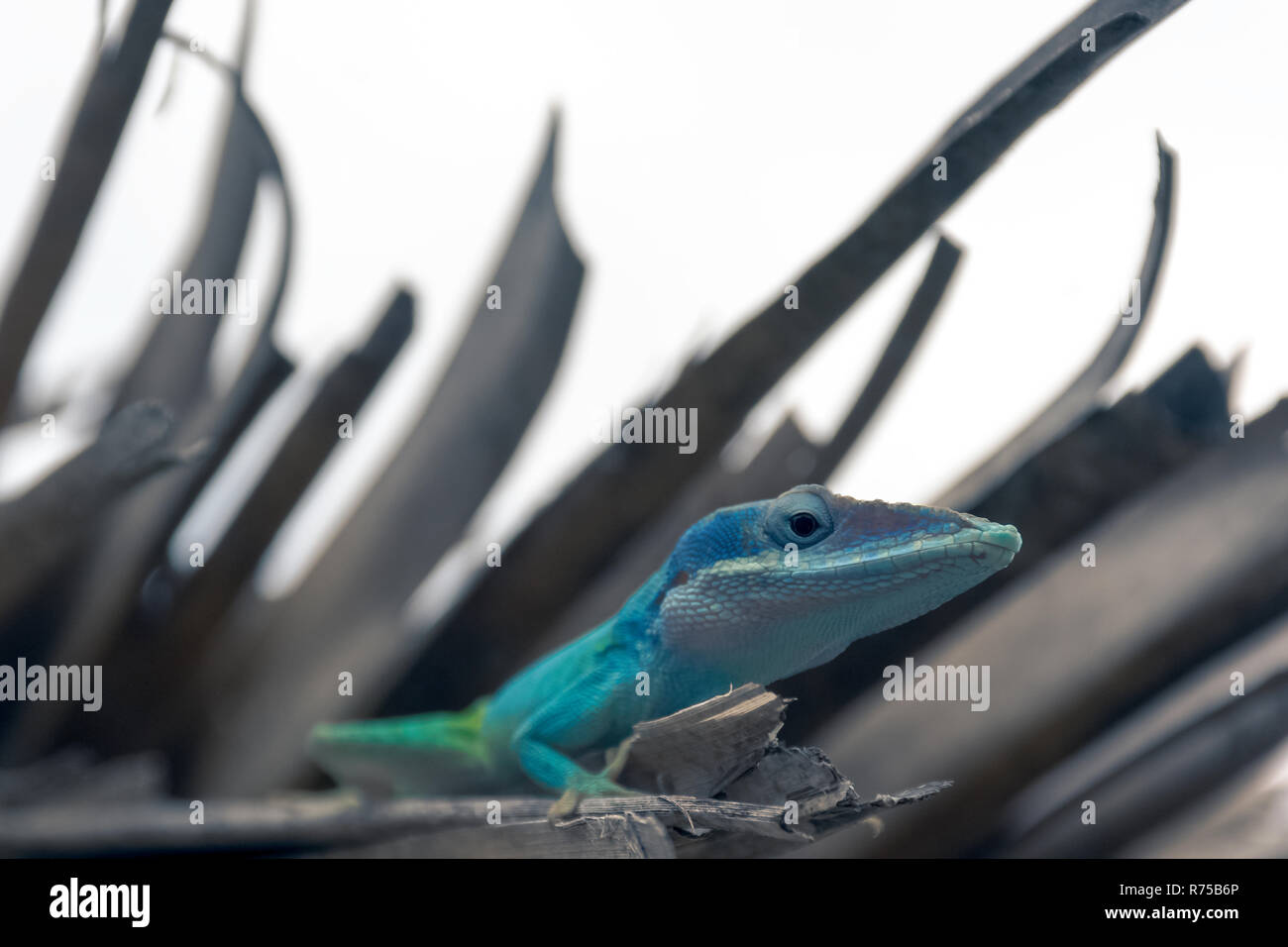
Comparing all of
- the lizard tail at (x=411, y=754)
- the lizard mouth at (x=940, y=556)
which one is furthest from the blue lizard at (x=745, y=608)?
the lizard tail at (x=411, y=754)

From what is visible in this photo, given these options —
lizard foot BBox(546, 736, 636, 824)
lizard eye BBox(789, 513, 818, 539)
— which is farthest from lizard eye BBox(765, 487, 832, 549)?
lizard foot BBox(546, 736, 636, 824)

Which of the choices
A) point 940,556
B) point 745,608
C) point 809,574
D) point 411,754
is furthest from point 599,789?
point 411,754

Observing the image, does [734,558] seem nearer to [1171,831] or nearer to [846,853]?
[846,853]

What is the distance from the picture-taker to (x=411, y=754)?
2.27m

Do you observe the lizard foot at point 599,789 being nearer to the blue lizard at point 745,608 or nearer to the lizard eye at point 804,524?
the blue lizard at point 745,608

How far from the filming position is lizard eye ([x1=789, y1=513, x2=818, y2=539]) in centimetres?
131

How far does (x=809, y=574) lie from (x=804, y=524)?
8 cm

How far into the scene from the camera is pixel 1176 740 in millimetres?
1985

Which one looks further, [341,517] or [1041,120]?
[341,517]

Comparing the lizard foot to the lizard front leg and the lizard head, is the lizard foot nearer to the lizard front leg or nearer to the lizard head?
the lizard front leg
